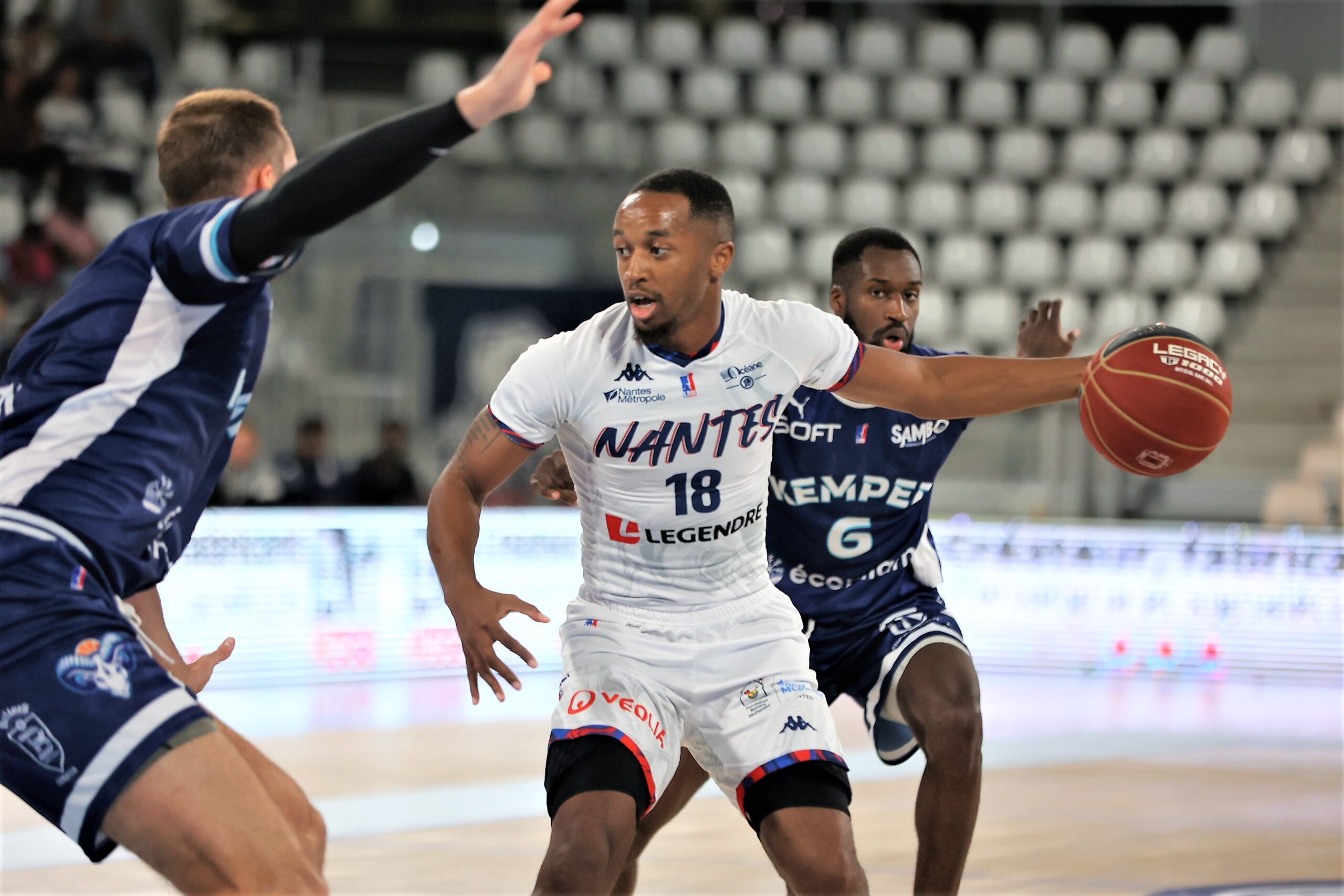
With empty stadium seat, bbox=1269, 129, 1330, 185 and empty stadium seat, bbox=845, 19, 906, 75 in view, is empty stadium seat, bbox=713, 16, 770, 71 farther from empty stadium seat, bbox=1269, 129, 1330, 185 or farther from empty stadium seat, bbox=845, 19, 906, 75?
empty stadium seat, bbox=1269, 129, 1330, 185

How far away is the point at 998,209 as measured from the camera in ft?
47.8

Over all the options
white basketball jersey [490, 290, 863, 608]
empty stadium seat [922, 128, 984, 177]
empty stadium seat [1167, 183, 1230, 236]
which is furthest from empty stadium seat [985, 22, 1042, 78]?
white basketball jersey [490, 290, 863, 608]

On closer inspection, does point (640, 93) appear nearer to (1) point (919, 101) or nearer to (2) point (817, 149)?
(2) point (817, 149)

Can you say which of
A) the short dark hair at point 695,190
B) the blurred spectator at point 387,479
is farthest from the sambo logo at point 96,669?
the blurred spectator at point 387,479

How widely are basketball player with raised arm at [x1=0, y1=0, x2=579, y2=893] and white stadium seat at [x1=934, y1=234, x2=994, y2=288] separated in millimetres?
11863

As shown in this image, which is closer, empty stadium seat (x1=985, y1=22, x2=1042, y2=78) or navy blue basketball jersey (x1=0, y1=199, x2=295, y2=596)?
navy blue basketball jersey (x1=0, y1=199, x2=295, y2=596)

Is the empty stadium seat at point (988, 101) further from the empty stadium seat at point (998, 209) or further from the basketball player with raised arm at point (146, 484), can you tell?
the basketball player with raised arm at point (146, 484)

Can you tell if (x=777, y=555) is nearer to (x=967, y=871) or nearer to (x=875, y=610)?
(x=875, y=610)

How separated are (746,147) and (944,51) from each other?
2521 mm

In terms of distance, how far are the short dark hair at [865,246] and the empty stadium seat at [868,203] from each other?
985 centimetres

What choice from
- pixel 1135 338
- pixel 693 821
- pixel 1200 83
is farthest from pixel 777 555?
pixel 1200 83

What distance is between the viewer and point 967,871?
516cm

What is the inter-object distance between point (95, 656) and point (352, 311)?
917 centimetres

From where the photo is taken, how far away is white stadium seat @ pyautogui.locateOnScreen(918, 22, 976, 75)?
15430mm
